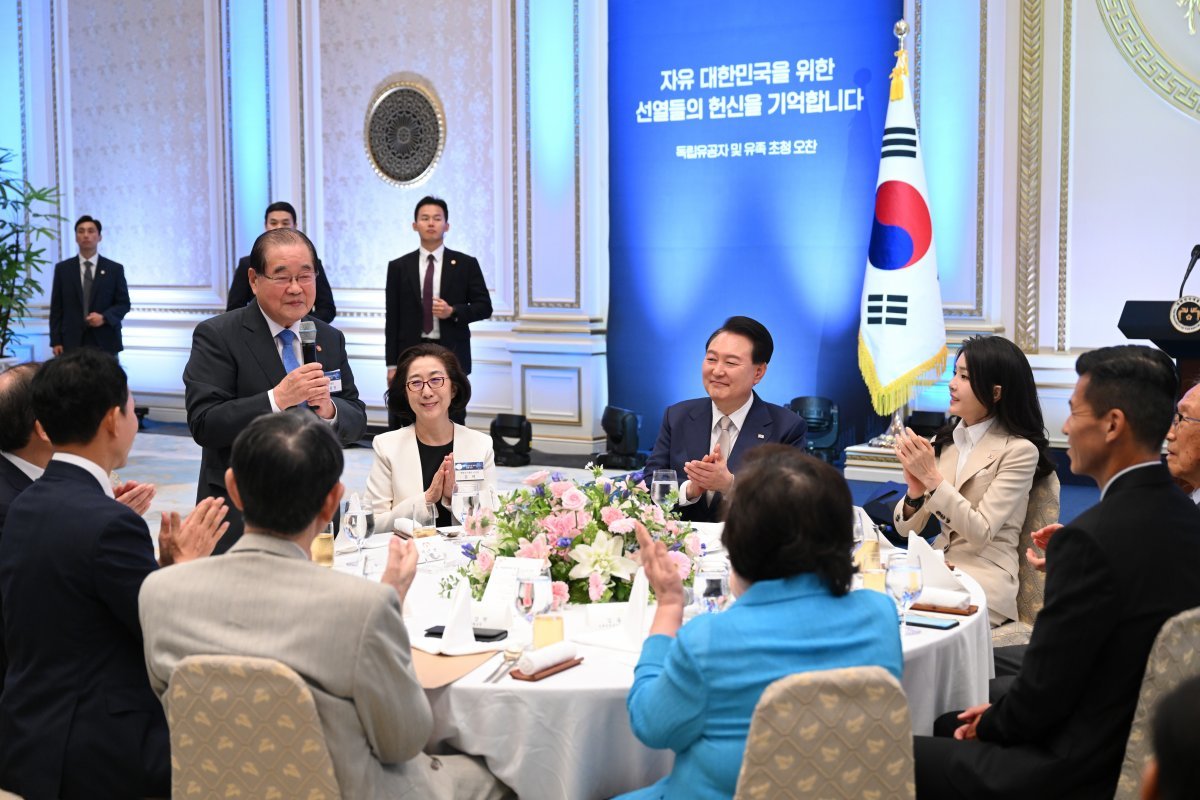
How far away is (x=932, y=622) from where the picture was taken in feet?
8.73

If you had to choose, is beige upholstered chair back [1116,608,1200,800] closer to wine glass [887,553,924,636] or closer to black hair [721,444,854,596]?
black hair [721,444,854,596]

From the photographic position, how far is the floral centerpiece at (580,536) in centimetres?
281

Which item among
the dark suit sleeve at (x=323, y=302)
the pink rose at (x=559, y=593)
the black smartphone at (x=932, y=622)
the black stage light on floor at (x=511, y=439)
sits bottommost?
the black stage light on floor at (x=511, y=439)

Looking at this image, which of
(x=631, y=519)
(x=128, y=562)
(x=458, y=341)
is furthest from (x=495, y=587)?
(x=458, y=341)

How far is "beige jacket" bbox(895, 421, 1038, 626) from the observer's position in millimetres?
3498

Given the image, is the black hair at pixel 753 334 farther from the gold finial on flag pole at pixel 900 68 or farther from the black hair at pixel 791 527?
the gold finial on flag pole at pixel 900 68

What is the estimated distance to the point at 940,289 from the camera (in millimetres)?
7391

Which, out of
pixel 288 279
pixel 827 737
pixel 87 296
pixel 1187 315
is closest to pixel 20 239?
pixel 87 296

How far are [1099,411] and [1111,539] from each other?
0.28 meters

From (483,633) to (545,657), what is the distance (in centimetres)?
27

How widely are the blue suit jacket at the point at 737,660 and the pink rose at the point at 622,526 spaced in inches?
32.3

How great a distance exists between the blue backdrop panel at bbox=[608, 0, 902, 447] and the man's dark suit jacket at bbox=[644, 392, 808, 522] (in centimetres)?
399

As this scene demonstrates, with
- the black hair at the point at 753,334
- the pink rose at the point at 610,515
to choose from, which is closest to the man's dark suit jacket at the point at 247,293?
the black hair at the point at 753,334

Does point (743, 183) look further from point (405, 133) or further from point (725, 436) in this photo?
point (725, 436)
